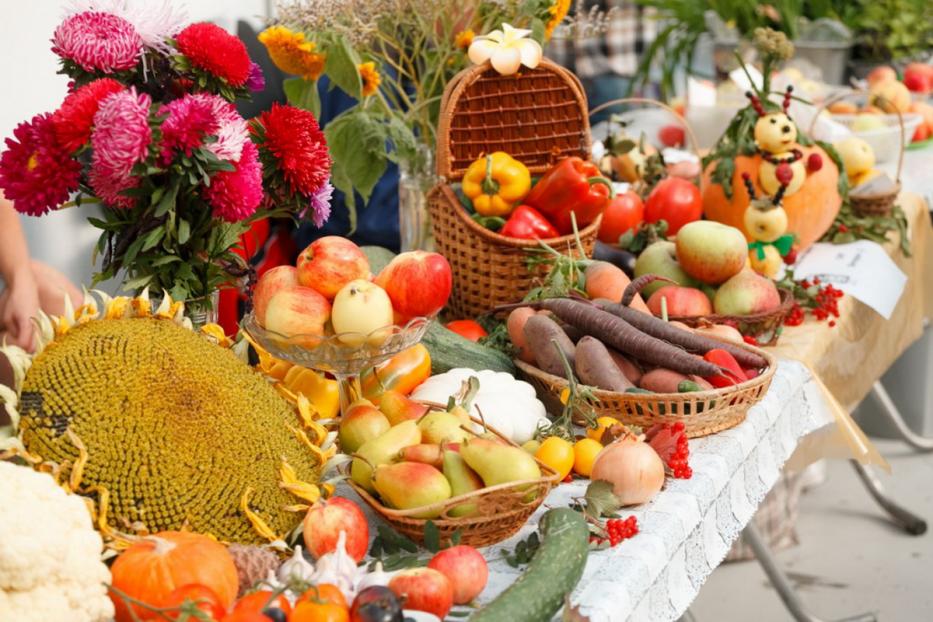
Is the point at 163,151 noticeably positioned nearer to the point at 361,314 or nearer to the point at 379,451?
the point at 361,314

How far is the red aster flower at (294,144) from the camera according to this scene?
1251mm

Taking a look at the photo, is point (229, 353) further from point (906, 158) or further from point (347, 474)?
point (906, 158)

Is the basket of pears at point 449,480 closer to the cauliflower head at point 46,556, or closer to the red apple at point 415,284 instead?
the red apple at point 415,284

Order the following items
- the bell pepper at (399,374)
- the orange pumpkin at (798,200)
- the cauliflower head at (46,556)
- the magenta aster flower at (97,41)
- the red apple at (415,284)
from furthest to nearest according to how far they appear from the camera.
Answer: the orange pumpkin at (798,200)
the bell pepper at (399,374)
the red apple at (415,284)
the magenta aster flower at (97,41)
the cauliflower head at (46,556)

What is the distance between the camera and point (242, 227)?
1.30 meters

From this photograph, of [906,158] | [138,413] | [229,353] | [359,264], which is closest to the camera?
[138,413]

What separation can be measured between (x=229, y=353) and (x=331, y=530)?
0.84 ft

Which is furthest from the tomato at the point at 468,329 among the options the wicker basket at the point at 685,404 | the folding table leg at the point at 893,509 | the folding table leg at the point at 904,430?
the folding table leg at the point at 904,430

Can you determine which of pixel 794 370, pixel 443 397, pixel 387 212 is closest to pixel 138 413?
pixel 443 397

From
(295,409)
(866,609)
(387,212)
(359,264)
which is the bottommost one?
(866,609)

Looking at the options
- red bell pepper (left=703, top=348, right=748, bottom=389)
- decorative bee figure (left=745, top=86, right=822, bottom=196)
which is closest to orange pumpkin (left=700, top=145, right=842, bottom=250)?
decorative bee figure (left=745, top=86, right=822, bottom=196)

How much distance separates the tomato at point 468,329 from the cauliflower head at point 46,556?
0.81 m

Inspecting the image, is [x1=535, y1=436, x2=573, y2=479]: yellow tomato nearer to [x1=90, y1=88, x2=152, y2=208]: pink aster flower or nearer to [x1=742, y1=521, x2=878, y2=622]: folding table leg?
[x1=90, y1=88, x2=152, y2=208]: pink aster flower

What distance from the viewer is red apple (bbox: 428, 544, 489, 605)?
995 millimetres
